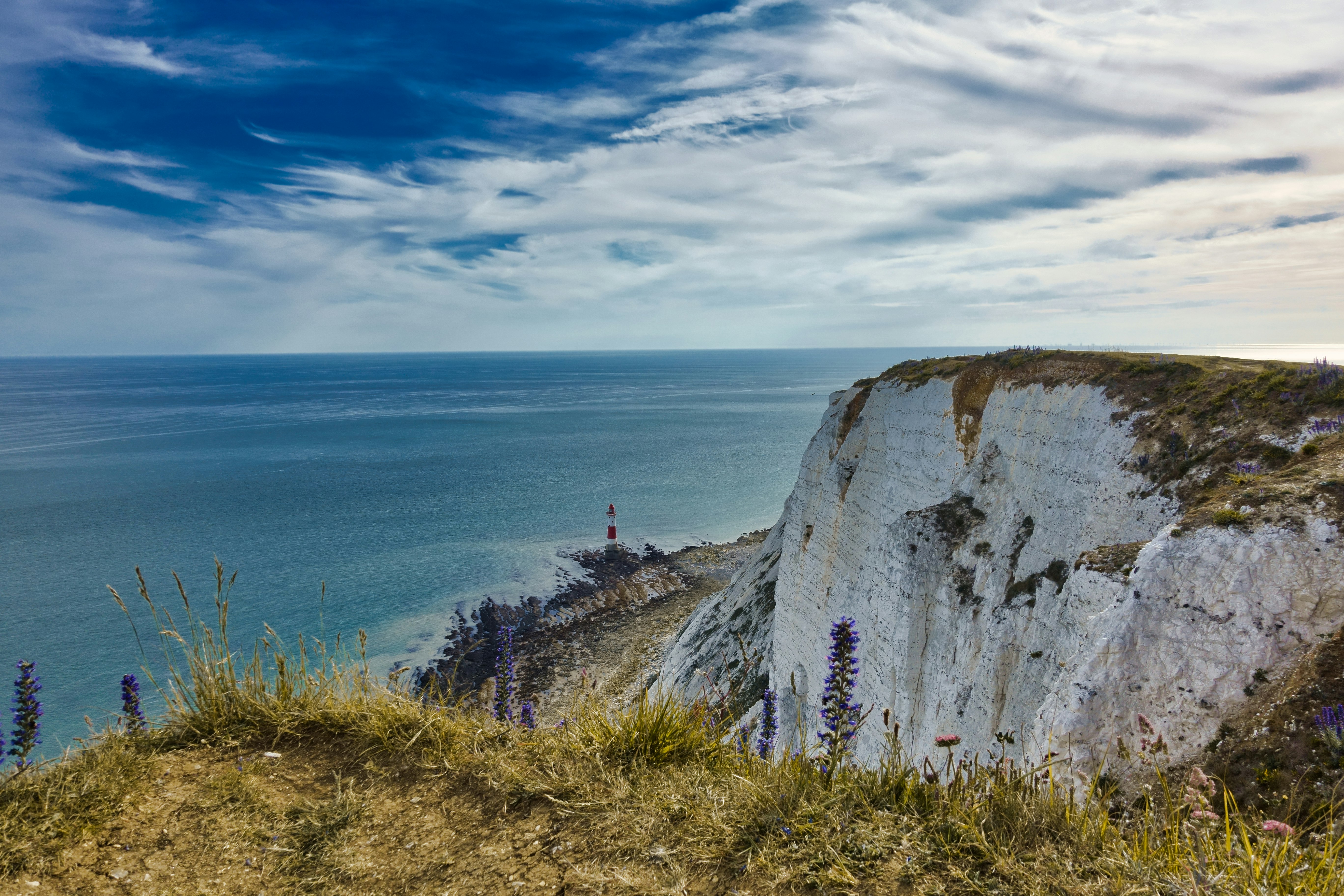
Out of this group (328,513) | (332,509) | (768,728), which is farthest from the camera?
(332,509)

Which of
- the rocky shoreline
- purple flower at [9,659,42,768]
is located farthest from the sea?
the rocky shoreline

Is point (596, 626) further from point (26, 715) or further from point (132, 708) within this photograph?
point (26, 715)

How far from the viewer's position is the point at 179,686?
14.6ft

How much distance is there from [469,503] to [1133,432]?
172 ft

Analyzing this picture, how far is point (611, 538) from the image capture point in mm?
45688

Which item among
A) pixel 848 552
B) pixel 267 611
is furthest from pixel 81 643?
pixel 848 552

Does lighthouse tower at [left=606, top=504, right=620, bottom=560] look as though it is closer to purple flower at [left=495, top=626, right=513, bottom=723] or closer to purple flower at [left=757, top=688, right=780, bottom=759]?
purple flower at [left=495, top=626, right=513, bottom=723]

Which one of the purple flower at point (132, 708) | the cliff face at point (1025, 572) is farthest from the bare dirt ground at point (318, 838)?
the cliff face at point (1025, 572)

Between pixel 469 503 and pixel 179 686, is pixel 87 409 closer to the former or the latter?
pixel 469 503

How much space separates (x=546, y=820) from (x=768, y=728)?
2.54m

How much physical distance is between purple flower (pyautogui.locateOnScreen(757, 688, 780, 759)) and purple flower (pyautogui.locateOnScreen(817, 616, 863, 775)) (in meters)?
1.05

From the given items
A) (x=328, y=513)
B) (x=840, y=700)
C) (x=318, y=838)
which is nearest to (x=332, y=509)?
(x=328, y=513)

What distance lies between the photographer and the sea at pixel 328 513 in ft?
105

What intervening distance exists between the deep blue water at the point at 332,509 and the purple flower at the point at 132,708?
816 centimetres
